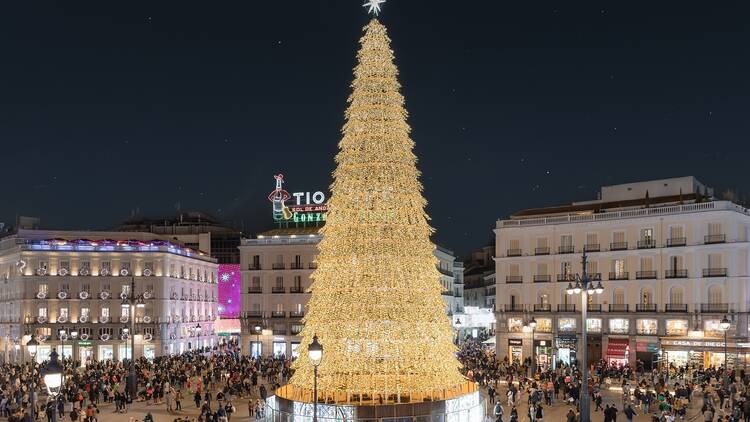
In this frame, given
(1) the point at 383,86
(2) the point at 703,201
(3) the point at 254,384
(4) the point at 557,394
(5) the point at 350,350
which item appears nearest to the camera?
(5) the point at 350,350

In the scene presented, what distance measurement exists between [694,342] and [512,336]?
577 inches

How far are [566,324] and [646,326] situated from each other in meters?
6.16

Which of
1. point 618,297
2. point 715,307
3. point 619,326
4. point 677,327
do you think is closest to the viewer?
point 715,307

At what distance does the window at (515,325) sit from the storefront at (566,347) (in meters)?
3.42

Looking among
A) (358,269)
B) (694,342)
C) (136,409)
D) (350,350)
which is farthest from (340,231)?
(694,342)

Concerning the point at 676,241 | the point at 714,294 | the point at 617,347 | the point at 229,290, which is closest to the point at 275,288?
the point at 229,290

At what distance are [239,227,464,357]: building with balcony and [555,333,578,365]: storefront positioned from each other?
1759cm

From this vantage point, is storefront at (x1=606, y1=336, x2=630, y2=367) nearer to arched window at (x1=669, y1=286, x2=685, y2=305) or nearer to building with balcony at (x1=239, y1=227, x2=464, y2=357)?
arched window at (x1=669, y1=286, x2=685, y2=305)

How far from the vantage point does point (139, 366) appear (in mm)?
54281

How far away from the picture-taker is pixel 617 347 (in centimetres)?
5753

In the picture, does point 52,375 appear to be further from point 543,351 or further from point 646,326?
point 543,351

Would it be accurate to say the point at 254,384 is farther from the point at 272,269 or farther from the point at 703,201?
the point at 703,201

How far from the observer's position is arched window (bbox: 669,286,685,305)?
55.8m

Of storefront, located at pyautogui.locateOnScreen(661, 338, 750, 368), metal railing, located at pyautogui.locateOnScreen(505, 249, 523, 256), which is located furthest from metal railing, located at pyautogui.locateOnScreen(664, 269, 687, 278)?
metal railing, located at pyautogui.locateOnScreen(505, 249, 523, 256)
